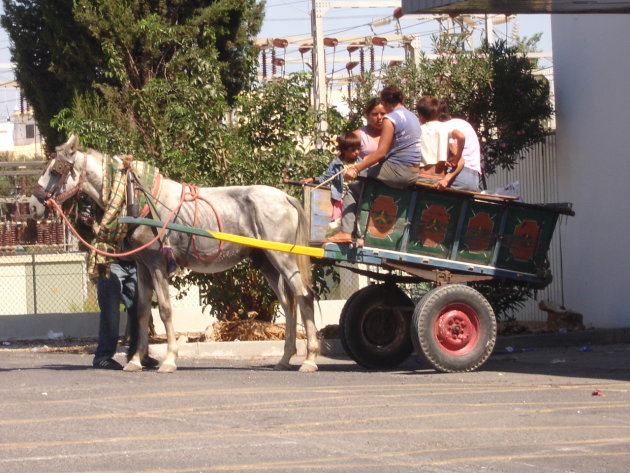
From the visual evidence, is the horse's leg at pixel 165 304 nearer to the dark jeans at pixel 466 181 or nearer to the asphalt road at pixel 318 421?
the asphalt road at pixel 318 421

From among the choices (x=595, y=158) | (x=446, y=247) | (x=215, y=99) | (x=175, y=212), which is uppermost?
(x=215, y=99)

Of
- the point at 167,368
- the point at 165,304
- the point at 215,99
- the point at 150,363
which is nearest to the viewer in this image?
the point at 167,368

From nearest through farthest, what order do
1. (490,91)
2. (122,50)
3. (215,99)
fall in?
(215,99)
(490,91)
(122,50)

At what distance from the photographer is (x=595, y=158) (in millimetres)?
15508

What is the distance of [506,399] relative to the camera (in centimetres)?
928

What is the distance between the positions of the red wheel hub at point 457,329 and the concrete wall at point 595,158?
422 centimetres

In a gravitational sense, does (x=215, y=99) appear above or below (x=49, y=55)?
below

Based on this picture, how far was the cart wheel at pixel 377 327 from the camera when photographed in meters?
12.3

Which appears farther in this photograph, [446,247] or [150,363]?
[150,363]

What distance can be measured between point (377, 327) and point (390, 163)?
6.82ft

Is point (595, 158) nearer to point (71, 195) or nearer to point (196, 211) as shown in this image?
point (196, 211)

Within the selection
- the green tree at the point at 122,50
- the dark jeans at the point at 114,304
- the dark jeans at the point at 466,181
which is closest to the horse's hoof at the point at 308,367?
the dark jeans at the point at 114,304

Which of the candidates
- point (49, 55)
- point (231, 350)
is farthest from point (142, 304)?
point (49, 55)

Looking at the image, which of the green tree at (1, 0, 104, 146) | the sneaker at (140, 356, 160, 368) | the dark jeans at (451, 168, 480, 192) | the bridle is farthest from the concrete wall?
the bridle
